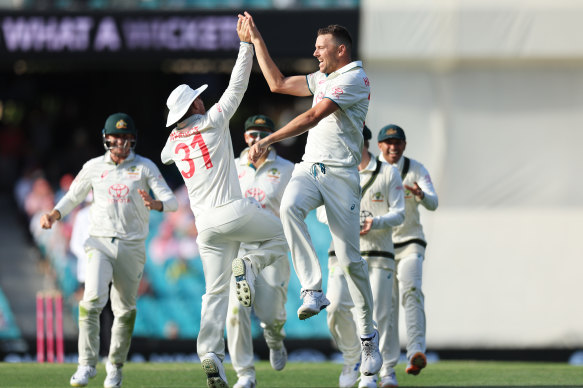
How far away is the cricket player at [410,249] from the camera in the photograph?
10.5 meters

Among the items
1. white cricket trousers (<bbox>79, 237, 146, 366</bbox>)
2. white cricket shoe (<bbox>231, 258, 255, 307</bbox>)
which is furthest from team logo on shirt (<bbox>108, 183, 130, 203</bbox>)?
white cricket shoe (<bbox>231, 258, 255, 307</bbox>)

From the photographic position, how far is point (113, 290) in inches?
403

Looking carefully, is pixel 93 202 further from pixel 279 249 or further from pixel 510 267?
pixel 510 267

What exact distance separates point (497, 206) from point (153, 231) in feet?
16.7

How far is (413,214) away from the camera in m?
10.9

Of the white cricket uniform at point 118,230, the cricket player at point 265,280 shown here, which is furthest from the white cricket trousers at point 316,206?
the white cricket uniform at point 118,230

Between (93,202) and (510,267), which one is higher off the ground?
(93,202)

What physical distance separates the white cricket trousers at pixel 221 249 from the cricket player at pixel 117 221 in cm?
123

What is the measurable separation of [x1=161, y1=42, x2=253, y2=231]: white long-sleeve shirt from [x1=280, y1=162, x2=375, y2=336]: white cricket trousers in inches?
24.5

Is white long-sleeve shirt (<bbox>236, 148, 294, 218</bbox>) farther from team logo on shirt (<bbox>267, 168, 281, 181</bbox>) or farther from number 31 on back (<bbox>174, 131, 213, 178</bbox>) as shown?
number 31 on back (<bbox>174, 131, 213, 178</bbox>)

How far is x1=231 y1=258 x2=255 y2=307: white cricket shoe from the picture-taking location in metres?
8.41

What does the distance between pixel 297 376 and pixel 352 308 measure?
1637 millimetres

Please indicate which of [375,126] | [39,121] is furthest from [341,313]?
[39,121]

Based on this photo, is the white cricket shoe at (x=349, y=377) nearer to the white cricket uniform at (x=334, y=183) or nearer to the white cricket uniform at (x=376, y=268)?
the white cricket uniform at (x=376, y=268)
